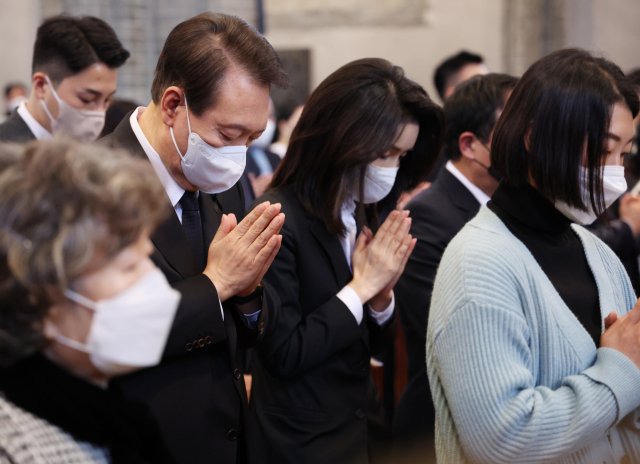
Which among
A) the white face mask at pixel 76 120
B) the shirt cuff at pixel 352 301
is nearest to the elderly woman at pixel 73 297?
the shirt cuff at pixel 352 301

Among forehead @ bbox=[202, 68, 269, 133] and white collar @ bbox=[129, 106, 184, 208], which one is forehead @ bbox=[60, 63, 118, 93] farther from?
forehead @ bbox=[202, 68, 269, 133]

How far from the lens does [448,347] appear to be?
1.35 meters

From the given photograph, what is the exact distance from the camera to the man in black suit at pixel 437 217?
2154 millimetres

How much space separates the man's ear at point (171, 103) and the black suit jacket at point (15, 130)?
4.22ft

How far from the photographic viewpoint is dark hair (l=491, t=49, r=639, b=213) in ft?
4.65

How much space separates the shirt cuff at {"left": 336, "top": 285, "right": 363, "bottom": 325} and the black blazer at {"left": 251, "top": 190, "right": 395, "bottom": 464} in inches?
0.7

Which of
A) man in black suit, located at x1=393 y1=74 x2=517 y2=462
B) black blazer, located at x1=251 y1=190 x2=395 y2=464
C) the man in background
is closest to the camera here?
black blazer, located at x1=251 y1=190 x2=395 y2=464

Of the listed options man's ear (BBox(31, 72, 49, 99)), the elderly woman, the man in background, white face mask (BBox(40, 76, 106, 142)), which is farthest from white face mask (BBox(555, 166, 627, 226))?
the man in background

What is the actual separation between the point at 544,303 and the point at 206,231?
0.92 meters

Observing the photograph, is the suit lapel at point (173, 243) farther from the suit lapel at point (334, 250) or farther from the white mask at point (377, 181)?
the white mask at point (377, 181)

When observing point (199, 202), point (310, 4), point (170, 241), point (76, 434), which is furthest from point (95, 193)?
point (310, 4)

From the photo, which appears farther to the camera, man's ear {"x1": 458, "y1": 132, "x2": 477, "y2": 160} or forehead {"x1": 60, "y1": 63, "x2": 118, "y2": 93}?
forehead {"x1": 60, "y1": 63, "x2": 118, "y2": 93}

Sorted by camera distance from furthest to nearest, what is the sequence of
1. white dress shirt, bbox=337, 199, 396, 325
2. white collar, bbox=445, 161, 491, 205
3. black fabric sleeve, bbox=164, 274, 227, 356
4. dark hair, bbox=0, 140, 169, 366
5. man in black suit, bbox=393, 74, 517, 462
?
white collar, bbox=445, 161, 491, 205
man in black suit, bbox=393, 74, 517, 462
white dress shirt, bbox=337, 199, 396, 325
black fabric sleeve, bbox=164, 274, 227, 356
dark hair, bbox=0, 140, 169, 366

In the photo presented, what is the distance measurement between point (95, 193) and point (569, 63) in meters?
1.17
